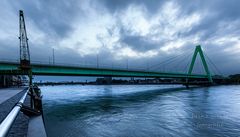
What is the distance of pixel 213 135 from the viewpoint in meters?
11.2

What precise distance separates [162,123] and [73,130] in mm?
7229

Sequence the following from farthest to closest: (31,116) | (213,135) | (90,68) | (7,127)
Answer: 1. (90,68)
2. (213,135)
3. (31,116)
4. (7,127)

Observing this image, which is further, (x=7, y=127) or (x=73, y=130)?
(x=73, y=130)

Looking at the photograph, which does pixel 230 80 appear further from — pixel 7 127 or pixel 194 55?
pixel 7 127

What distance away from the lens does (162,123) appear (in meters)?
14.6

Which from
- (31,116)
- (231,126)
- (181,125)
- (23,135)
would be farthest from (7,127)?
(231,126)

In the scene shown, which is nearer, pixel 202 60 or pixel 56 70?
pixel 56 70

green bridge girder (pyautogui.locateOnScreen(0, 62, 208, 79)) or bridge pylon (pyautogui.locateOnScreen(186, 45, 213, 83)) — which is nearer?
green bridge girder (pyautogui.locateOnScreen(0, 62, 208, 79))

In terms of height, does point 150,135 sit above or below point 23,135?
below

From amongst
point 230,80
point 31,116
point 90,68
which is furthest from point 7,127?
point 230,80

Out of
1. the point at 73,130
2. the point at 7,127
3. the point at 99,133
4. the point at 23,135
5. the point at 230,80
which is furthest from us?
the point at 230,80

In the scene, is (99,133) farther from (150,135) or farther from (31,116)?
(31,116)

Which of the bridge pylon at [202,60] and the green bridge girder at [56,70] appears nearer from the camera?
the green bridge girder at [56,70]

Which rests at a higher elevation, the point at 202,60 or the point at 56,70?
the point at 202,60
